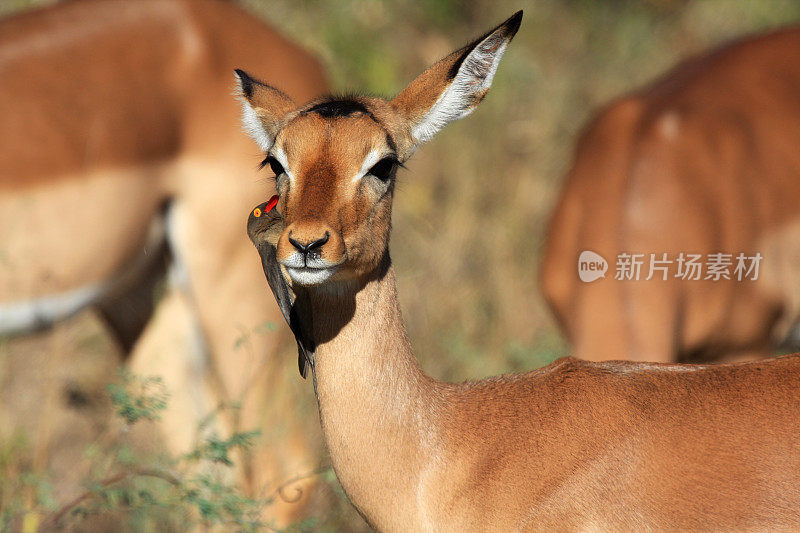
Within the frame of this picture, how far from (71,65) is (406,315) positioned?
2943 millimetres

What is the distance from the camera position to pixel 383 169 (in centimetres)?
280

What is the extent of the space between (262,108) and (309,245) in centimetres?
78

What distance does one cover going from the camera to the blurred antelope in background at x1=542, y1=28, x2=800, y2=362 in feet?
13.9

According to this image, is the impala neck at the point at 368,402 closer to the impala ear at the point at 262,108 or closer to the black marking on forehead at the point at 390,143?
the black marking on forehead at the point at 390,143

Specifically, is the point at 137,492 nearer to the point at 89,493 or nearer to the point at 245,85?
the point at 89,493

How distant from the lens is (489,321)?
23.1 ft

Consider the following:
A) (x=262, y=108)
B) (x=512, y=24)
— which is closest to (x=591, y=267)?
(x=512, y=24)

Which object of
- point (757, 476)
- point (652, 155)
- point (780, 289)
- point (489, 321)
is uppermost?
point (652, 155)

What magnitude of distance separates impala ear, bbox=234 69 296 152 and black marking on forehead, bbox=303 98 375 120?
208 millimetres

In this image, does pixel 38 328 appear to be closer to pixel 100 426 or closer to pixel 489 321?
pixel 100 426

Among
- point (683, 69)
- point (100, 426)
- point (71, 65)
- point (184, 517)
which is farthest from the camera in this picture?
point (100, 426)

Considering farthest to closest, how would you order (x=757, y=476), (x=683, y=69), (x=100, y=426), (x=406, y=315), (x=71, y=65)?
(x=406, y=315) < (x=100, y=426) < (x=683, y=69) < (x=71, y=65) < (x=757, y=476)

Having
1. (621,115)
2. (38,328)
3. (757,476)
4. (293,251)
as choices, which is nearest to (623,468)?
(757,476)

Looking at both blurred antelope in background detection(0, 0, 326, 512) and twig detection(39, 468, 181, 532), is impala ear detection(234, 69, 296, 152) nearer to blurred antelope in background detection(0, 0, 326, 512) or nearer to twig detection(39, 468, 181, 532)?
twig detection(39, 468, 181, 532)
